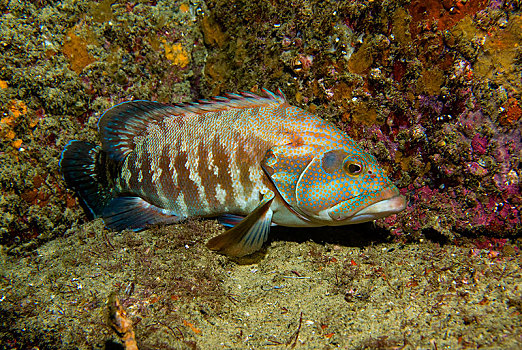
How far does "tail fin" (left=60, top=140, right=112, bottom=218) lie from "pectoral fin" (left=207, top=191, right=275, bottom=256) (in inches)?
71.3

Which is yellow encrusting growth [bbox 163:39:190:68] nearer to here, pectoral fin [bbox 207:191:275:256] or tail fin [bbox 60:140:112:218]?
tail fin [bbox 60:140:112:218]

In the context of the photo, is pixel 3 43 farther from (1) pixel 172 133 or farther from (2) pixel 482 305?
(2) pixel 482 305

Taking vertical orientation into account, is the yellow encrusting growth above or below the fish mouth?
above

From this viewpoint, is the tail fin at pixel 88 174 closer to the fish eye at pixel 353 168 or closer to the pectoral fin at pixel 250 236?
the pectoral fin at pixel 250 236

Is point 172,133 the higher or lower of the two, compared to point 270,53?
lower

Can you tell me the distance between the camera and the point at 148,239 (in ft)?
10.5

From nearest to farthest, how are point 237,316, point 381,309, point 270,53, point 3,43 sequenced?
point 381,309 < point 237,316 < point 3,43 < point 270,53

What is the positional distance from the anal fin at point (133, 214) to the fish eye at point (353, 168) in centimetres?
195

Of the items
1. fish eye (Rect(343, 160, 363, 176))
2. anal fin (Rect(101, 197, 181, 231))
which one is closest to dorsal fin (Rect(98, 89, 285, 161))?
anal fin (Rect(101, 197, 181, 231))

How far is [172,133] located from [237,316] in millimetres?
2025

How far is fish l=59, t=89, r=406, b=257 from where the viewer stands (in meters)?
2.72

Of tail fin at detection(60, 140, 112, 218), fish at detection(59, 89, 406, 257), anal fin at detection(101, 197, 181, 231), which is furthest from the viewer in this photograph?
tail fin at detection(60, 140, 112, 218)

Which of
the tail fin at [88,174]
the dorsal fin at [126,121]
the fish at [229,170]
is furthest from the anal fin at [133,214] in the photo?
the dorsal fin at [126,121]

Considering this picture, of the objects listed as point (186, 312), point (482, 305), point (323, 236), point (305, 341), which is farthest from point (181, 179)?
point (482, 305)
